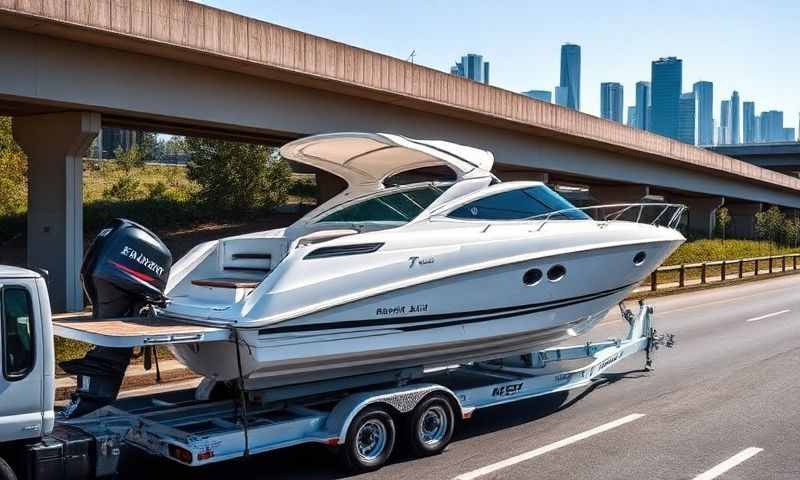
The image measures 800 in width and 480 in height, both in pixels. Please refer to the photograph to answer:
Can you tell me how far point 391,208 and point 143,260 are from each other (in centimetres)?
343

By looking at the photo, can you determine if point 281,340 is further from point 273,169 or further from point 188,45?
point 273,169

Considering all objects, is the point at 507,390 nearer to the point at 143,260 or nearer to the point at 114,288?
the point at 143,260

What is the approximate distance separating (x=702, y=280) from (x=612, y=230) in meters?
21.8

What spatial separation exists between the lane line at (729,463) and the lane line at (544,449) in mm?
1412

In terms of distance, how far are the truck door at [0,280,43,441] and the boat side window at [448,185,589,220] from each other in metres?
4.74

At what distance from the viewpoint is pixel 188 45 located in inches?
710

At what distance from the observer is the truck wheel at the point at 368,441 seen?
755cm

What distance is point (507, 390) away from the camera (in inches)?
361

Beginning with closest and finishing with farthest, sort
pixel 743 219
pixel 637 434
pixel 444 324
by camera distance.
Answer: pixel 444 324, pixel 637 434, pixel 743 219

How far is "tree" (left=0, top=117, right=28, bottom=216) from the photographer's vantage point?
2673 centimetres

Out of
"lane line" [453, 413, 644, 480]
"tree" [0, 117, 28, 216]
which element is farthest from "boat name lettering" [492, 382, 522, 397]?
"tree" [0, 117, 28, 216]

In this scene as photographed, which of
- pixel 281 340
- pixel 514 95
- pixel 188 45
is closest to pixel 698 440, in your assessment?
pixel 281 340

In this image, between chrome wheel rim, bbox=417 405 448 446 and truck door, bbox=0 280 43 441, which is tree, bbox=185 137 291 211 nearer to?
chrome wheel rim, bbox=417 405 448 446

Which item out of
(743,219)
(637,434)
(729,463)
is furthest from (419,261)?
(743,219)
